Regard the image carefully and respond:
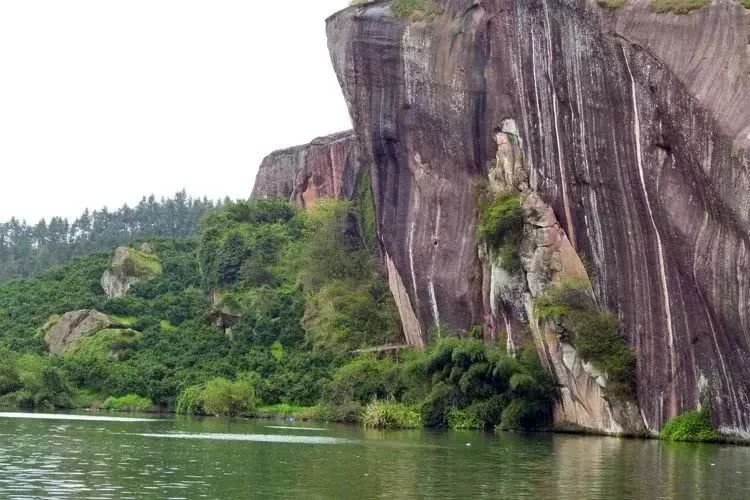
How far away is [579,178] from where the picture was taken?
49094 millimetres

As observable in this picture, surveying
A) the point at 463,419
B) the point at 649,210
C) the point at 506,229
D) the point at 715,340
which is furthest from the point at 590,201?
the point at 463,419

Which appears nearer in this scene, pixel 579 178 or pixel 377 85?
pixel 579 178

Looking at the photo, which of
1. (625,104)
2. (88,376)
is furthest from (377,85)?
(88,376)

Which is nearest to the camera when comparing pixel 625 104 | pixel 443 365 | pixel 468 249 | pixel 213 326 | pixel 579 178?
pixel 625 104

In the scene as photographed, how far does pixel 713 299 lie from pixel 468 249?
827 inches

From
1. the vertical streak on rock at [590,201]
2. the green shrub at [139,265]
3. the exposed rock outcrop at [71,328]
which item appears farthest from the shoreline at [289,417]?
the green shrub at [139,265]

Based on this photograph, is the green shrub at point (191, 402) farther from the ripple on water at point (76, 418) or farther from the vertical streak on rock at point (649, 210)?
the vertical streak on rock at point (649, 210)

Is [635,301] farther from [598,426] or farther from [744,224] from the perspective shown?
[744,224]

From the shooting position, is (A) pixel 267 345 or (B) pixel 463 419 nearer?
(B) pixel 463 419

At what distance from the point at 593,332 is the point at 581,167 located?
230 inches

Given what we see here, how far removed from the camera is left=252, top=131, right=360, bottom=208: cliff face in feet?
295

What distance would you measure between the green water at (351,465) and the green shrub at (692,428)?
1.06m

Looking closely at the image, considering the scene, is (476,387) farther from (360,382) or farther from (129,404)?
(129,404)

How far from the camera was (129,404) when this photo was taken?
70.8 metres
